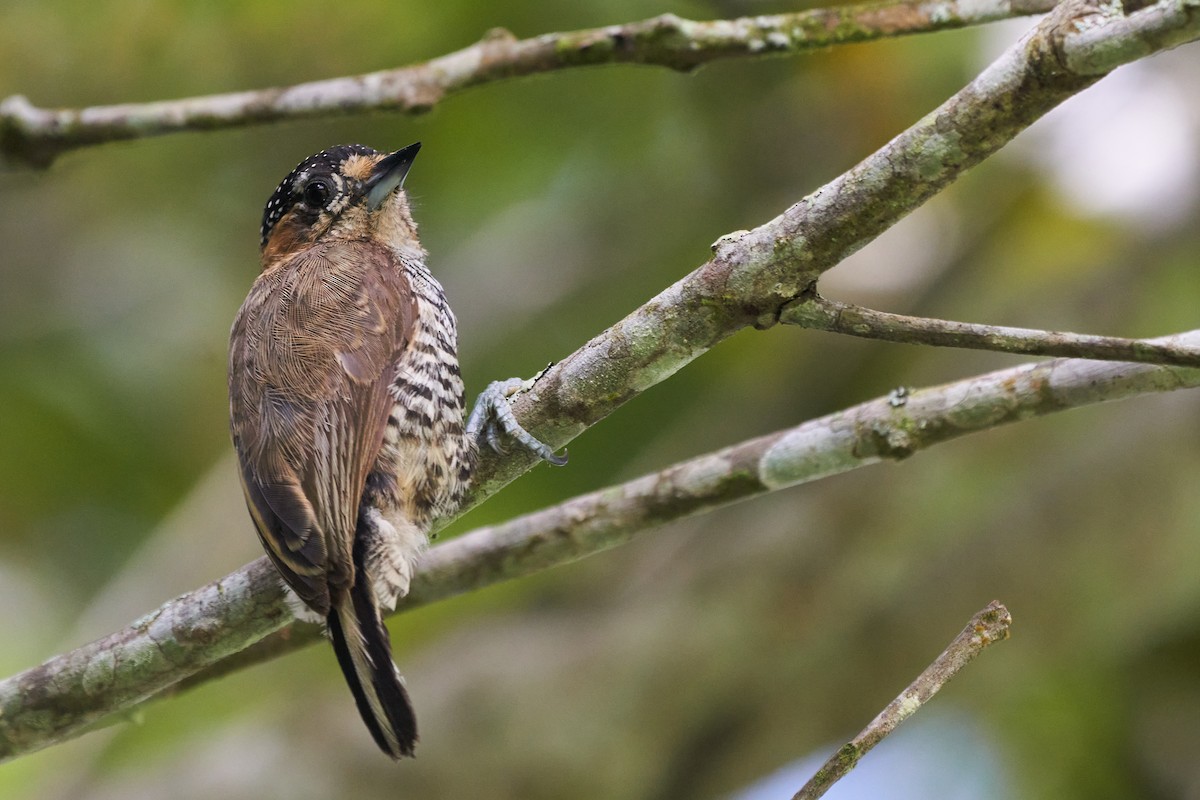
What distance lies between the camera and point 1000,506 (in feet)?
18.2

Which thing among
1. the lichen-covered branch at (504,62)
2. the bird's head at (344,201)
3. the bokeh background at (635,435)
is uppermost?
the lichen-covered branch at (504,62)

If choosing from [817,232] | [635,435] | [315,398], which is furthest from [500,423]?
Answer: [635,435]

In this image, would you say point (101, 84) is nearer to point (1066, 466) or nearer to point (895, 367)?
point (895, 367)

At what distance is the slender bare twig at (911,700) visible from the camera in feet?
7.30

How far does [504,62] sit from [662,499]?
1.46 m

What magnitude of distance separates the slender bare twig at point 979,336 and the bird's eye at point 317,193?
2.06 meters

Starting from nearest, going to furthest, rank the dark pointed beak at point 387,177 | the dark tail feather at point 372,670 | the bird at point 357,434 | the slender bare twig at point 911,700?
the slender bare twig at point 911,700, the dark tail feather at point 372,670, the bird at point 357,434, the dark pointed beak at point 387,177

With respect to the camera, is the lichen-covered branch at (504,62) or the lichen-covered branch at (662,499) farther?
the lichen-covered branch at (504,62)

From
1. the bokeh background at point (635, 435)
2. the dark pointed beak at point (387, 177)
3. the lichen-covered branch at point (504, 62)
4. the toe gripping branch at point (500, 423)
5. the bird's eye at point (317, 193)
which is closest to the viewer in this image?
the toe gripping branch at point (500, 423)

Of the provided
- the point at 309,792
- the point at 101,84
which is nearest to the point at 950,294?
the point at 309,792

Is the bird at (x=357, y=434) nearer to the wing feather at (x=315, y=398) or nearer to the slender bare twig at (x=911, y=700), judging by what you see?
the wing feather at (x=315, y=398)

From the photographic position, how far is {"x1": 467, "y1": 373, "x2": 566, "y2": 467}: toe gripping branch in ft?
9.82

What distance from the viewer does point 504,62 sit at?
4.04 m

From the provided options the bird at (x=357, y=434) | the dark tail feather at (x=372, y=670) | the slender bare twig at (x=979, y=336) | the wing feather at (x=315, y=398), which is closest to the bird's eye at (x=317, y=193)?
the bird at (x=357, y=434)
